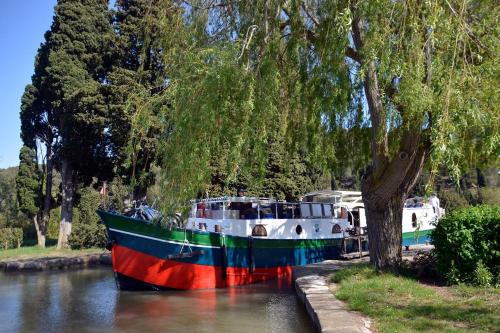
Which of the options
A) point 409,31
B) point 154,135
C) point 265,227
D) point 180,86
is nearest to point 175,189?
point 180,86

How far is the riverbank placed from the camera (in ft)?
73.0

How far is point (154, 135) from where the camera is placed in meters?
23.6

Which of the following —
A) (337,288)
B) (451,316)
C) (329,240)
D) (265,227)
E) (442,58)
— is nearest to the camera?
(451,316)

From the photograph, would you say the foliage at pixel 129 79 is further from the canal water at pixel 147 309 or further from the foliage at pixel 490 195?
the foliage at pixel 490 195

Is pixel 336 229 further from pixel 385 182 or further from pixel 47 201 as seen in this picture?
pixel 47 201

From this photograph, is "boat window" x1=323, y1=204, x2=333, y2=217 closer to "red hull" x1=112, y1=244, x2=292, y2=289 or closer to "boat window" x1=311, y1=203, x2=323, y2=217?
"boat window" x1=311, y1=203, x2=323, y2=217

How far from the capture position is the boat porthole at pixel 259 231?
17.1 m

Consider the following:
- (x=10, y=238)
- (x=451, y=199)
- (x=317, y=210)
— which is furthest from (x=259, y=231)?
(x=451, y=199)

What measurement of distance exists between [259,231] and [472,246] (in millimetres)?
8774

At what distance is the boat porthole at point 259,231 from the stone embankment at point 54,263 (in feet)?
34.3

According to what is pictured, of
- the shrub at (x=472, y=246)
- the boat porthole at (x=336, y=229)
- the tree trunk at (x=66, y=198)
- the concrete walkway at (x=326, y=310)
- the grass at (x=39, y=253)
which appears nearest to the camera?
the concrete walkway at (x=326, y=310)

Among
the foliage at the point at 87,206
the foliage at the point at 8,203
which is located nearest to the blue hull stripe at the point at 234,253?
the foliage at the point at 87,206

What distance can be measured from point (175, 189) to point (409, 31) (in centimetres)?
550

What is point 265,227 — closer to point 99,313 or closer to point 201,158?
point 99,313
